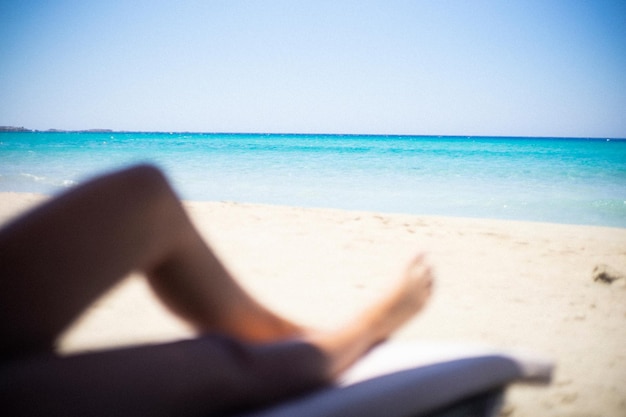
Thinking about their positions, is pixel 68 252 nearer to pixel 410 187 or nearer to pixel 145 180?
pixel 145 180

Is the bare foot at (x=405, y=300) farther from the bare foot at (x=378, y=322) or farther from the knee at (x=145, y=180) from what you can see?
the knee at (x=145, y=180)

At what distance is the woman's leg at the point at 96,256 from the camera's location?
0.56m

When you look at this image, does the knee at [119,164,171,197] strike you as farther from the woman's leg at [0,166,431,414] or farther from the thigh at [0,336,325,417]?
the thigh at [0,336,325,417]

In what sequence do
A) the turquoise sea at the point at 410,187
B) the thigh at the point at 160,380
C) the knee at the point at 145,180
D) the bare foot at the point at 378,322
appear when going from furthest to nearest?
1. the turquoise sea at the point at 410,187
2. the bare foot at the point at 378,322
3. the knee at the point at 145,180
4. the thigh at the point at 160,380

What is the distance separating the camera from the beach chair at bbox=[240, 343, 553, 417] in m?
0.72

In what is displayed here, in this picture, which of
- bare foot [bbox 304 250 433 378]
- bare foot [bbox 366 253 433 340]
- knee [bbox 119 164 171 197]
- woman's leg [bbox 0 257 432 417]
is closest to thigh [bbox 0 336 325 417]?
woman's leg [bbox 0 257 432 417]

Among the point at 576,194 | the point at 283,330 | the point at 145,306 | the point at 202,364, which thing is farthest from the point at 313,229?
the point at 576,194

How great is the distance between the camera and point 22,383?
53cm

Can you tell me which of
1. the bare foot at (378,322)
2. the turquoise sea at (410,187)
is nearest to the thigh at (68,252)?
the bare foot at (378,322)

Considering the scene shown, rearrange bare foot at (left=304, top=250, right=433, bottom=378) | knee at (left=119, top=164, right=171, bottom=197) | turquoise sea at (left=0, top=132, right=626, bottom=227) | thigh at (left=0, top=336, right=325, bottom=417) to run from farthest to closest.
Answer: turquoise sea at (left=0, top=132, right=626, bottom=227) → bare foot at (left=304, top=250, right=433, bottom=378) → knee at (left=119, top=164, right=171, bottom=197) → thigh at (left=0, top=336, right=325, bottom=417)

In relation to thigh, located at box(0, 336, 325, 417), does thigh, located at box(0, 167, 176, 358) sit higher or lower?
higher

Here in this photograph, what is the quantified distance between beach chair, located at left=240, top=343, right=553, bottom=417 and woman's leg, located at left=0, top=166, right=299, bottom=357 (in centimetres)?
31

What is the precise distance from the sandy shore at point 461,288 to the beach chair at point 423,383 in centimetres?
28

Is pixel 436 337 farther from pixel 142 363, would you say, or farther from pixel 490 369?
pixel 142 363
